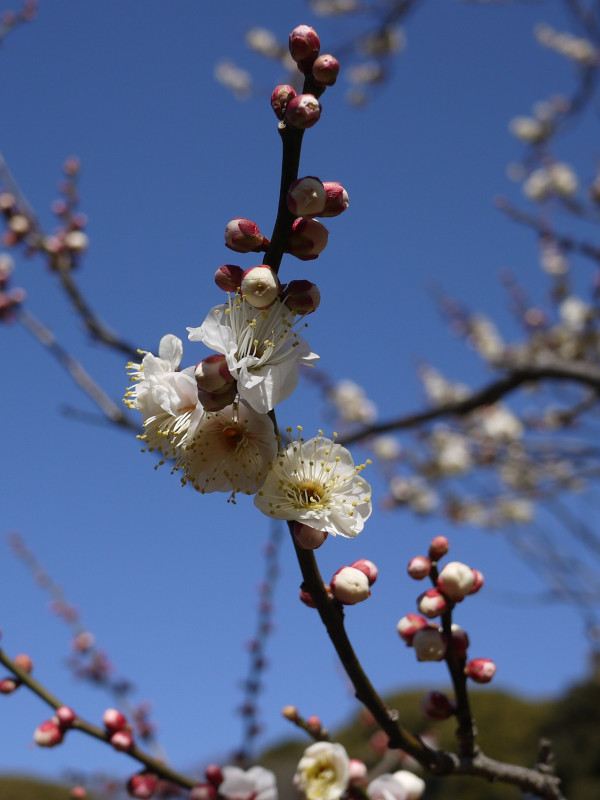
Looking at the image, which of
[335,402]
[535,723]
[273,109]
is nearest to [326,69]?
[273,109]

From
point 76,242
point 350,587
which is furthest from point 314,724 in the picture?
point 76,242

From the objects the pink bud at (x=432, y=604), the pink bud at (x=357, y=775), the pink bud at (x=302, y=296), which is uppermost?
the pink bud at (x=302, y=296)

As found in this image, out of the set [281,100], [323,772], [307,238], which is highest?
[281,100]

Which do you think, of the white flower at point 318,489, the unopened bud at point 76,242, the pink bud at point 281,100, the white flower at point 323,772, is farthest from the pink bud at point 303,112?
the unopened bud at point 76,242

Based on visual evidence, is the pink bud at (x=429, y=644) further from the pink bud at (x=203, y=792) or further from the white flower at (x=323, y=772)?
the pink bud at (x=203, y=792)

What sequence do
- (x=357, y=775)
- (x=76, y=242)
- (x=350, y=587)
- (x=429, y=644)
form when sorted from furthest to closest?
(x=76, y=242) → (x=357, y=775) → (x=429, y=644) → (x=350, y=587)

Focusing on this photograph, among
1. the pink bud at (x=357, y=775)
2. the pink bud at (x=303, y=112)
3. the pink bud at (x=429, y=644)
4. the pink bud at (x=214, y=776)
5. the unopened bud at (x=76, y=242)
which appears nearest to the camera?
the pink bud at (x=303, y=112)

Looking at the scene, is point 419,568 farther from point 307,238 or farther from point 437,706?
point 307,238

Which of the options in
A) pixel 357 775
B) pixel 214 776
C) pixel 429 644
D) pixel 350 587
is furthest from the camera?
pixel 214 776
